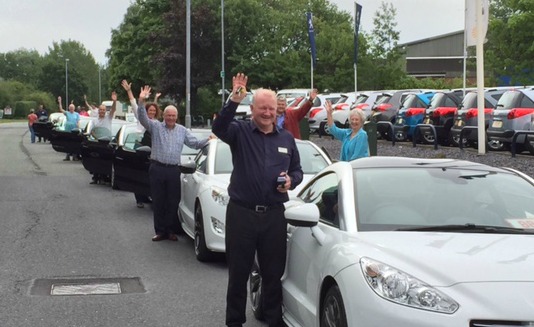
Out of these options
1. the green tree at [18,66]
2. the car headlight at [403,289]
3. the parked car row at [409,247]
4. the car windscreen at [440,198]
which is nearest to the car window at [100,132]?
the parked car row at [409,247]

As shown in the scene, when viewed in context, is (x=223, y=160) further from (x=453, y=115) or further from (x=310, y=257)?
(x=453, y=115)

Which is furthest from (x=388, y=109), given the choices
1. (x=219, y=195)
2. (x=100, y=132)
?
(x=219, y=195)

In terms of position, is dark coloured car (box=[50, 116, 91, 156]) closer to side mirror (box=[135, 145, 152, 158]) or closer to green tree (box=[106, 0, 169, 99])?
side mirror (box=[135, 145, 152, 158])

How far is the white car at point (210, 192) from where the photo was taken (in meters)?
9.16

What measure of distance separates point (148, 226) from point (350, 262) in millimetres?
8139

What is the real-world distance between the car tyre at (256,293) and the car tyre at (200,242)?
2.53 m

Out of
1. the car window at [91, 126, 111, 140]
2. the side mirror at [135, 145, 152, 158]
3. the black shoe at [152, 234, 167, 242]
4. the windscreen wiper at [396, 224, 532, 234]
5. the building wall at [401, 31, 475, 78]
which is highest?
the building wall at [401, 31, 475, 78]

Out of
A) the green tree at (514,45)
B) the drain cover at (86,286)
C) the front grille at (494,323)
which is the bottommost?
the drain cover at (86,286)

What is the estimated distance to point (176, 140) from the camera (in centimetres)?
1069

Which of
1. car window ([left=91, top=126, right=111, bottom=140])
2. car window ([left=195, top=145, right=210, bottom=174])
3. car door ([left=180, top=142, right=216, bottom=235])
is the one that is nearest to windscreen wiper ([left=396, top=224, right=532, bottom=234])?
car door ([left=180, top=142, right=216, bottom=235])

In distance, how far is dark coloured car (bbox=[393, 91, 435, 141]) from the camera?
24423 mm

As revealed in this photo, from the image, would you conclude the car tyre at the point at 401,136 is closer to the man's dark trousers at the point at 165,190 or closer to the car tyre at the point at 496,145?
the car tyre at the point at 496,145

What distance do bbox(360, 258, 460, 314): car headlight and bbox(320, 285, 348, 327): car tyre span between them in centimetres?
30

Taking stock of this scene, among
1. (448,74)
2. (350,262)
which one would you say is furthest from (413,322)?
(448,74)
